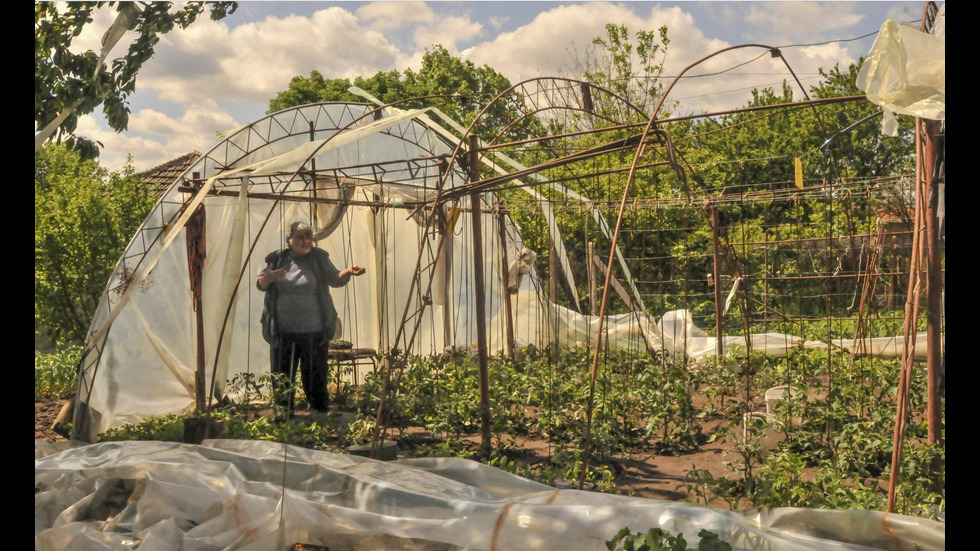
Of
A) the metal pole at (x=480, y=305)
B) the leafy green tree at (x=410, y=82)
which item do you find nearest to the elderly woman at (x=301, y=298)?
the metal pole at (x=480, y=305)

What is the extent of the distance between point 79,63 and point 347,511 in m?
2.53

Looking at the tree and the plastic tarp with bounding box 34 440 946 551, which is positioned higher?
the tree

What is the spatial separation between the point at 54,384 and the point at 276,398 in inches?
170

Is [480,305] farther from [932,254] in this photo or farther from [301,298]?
[932,254]

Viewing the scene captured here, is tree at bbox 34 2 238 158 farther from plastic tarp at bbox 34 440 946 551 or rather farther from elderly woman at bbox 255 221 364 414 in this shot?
elderly woman at bbox 255 221 364 414

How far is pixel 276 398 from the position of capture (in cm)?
696

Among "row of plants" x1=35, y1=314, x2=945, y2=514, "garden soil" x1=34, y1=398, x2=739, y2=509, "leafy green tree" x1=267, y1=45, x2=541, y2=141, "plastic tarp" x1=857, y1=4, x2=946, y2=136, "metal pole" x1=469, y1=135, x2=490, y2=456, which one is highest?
"leafy green tree" x1=267, y1=45, x2=541, y2=141

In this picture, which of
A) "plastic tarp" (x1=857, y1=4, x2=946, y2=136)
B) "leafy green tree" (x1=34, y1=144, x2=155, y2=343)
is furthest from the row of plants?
"leafy green tree" (x1=34, y1=144, x2=155, y2=343)

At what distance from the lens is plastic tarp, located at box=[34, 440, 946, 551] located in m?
3.21

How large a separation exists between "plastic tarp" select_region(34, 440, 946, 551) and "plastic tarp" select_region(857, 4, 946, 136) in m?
1.66

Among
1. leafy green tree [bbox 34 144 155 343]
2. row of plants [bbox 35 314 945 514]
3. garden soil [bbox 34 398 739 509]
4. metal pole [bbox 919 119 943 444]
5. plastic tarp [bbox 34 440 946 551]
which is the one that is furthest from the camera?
leafy green tree [bbox 34 144 155 343]

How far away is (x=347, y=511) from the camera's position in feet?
12.1

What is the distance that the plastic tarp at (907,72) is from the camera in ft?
11.0

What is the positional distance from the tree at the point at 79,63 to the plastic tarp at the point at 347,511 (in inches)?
69.4
